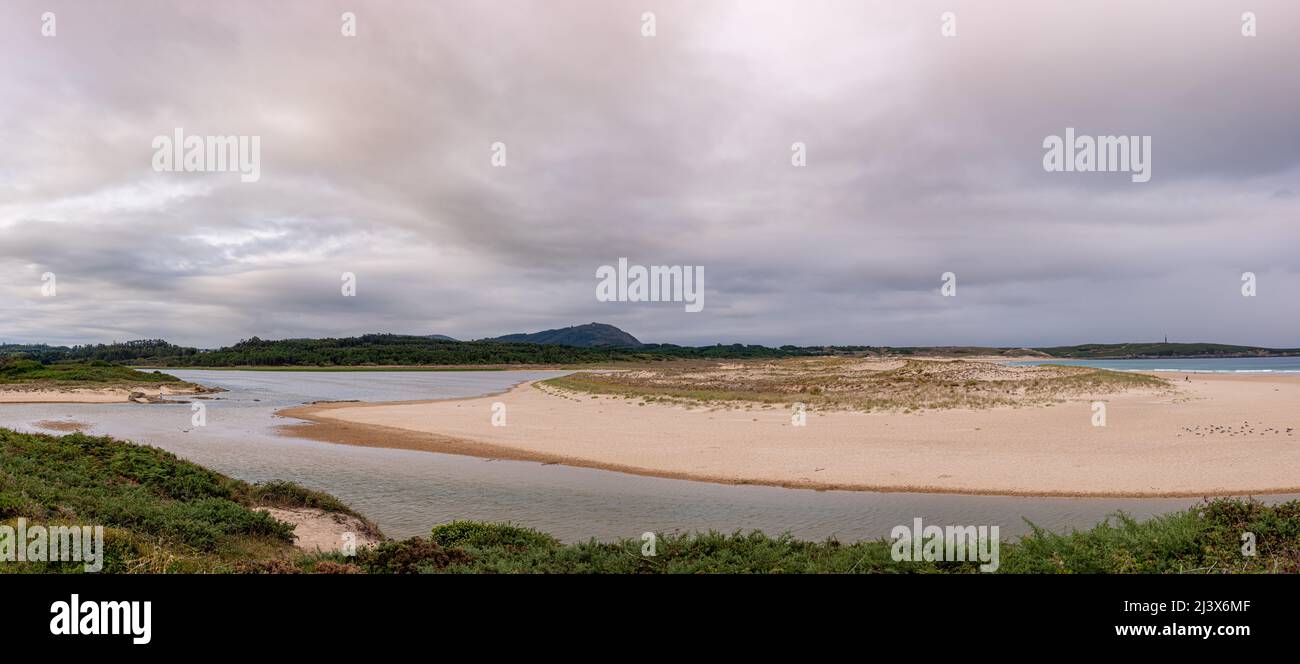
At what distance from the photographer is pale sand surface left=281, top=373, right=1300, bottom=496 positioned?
777 inches

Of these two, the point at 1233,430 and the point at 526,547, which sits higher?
the point at 526,547

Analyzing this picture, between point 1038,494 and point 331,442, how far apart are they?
31313 millimetres

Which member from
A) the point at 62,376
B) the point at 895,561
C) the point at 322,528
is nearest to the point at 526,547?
the point at 322,528

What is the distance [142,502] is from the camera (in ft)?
41.6

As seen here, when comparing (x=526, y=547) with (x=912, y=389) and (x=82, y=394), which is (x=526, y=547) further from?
(x=82, y=394)

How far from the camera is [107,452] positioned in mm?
17172

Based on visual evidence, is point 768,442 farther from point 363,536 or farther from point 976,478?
point 363,536

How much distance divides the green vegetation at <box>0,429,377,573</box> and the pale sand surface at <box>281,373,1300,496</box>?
40.2 feet

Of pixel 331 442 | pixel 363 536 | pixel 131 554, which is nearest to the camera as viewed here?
pixel 131 554

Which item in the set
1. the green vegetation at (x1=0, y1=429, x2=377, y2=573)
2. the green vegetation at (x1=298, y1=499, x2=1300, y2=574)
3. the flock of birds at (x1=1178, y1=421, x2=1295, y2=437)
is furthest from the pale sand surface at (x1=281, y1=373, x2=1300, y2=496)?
the green vegetation at (x1=0, y1=429, x2=377, y2=573)

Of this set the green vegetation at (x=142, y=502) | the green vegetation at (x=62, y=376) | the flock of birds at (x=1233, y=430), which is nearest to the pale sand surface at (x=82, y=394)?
the green vegetation at (x=62, y=376)

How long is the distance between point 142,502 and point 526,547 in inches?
327

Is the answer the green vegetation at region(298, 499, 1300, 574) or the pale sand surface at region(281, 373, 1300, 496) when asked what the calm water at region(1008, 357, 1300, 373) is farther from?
the green vegetation at region(298, 499, 1300, 574)
